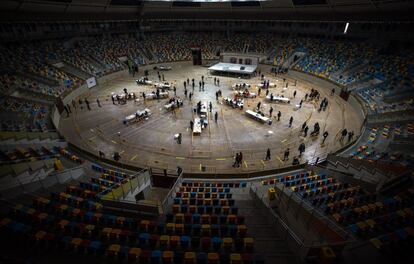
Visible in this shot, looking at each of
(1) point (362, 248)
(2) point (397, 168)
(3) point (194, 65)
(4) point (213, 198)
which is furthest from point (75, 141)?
(3) point (194, 65)

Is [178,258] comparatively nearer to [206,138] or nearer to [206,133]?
[206,138]

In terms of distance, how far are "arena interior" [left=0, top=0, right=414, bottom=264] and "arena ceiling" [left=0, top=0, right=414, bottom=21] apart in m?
0.27

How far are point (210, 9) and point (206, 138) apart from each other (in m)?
38.6

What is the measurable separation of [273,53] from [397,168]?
1493 inches

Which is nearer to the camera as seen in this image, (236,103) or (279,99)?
(236,103)

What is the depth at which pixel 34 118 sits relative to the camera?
2233 centimetres

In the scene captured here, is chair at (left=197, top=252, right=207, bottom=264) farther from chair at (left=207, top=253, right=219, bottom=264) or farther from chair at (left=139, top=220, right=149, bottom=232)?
chair at (left=139, top=220, right=149, bottom=232)

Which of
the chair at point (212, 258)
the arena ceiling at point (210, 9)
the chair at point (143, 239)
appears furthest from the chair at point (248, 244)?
the arena ceiling at point (210, 9)

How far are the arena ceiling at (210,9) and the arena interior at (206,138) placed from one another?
0.27 meters

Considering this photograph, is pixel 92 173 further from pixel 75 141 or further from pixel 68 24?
pixel 68 24

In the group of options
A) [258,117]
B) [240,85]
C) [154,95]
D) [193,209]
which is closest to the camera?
[193,209]

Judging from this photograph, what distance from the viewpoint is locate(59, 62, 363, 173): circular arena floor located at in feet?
62.3

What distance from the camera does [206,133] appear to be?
22594 mm

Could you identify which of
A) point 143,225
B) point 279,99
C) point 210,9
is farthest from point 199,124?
point 210,9
